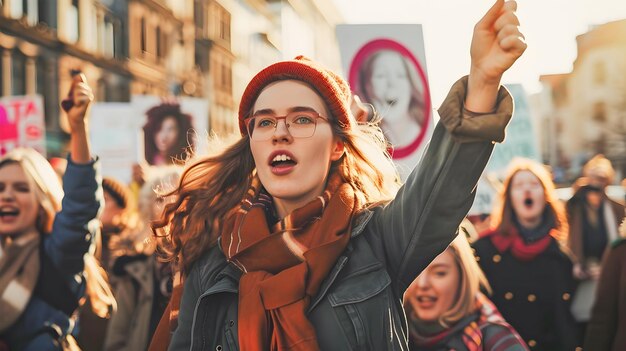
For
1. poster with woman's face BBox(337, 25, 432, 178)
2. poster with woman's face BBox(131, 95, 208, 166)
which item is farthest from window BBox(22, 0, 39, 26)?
poster with woman's face BBox(337, 25, 432, 178)

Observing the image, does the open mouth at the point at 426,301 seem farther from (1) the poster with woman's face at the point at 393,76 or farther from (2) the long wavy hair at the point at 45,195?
(2) the long wavy hair at the point at 45,195

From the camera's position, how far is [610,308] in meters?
3.78

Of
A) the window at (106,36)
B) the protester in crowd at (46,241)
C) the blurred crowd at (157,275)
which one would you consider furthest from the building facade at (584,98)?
the protester in crowd at (46,241)

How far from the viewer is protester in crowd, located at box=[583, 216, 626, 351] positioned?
3762mm

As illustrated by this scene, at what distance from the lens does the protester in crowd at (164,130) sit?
8297mm

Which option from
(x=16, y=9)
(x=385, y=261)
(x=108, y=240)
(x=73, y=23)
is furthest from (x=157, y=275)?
(x=73, y=23)

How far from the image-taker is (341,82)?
243 cm

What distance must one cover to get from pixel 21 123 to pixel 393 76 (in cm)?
386

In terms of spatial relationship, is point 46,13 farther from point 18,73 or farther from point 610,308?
point 610,308

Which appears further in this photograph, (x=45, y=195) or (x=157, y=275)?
(x=157, y=275)

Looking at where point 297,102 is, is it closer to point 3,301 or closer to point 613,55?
point 3,301

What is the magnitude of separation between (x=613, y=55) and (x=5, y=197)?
45948 mm

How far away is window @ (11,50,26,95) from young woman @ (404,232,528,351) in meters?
20.0

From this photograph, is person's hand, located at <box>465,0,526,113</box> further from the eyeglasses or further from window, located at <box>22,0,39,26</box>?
window, located at <box>22,0,39,26</box>
